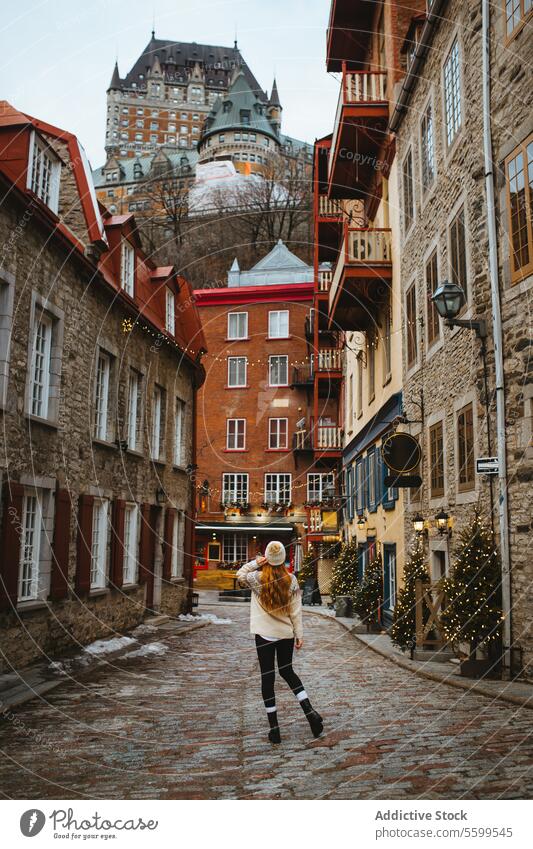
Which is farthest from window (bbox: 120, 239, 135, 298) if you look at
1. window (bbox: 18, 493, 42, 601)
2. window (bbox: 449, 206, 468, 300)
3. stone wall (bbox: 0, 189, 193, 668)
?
window (bbox: 449, 206, 468, 300)

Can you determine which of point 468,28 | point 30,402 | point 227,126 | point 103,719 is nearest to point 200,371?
point 30,402

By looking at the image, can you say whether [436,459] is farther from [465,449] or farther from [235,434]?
[235,434]

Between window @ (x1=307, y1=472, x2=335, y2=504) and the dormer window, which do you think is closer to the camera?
the dormer window

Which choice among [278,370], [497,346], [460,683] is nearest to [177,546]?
[460,683]

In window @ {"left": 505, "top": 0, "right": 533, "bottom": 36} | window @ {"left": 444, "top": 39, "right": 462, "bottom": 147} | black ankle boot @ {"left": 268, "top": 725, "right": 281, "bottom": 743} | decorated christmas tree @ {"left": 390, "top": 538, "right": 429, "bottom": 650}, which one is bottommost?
black ankle boot @ {"left": 268, "top": 725, "right": 281, "bottom": 743}

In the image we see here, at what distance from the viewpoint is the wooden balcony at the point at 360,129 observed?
17.8 meters

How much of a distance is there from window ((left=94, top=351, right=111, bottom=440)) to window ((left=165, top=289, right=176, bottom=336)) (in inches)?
188

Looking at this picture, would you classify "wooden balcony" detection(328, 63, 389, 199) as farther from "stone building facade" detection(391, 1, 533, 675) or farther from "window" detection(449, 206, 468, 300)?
"window" detection(449, 206, 468, 300)

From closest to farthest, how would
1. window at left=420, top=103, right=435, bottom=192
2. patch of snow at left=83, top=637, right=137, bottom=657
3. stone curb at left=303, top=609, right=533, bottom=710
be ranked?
stone curb at left=303, top=609, right=533, bottom=710
patch of snow at left=83, top=637, right=137, bottom=657
window at left=420, top=103, right=435, bottom=192

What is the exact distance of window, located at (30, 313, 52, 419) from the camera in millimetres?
12039

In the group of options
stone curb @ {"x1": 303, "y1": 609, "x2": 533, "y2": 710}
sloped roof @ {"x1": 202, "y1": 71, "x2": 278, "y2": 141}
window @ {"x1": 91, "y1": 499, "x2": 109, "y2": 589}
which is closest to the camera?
stone curb @ {"x1": 303, "y1": 609, "x2": 533, "y2": 710}

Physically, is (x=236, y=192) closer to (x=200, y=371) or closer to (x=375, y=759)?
(x=200, y=371)

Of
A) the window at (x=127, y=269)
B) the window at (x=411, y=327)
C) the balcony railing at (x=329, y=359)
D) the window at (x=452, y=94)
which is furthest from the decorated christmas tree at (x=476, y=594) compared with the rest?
the balcony railing at (x=329, y=359)

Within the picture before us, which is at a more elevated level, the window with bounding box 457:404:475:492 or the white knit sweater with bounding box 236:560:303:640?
the window with bounding box 457:404:475:492
